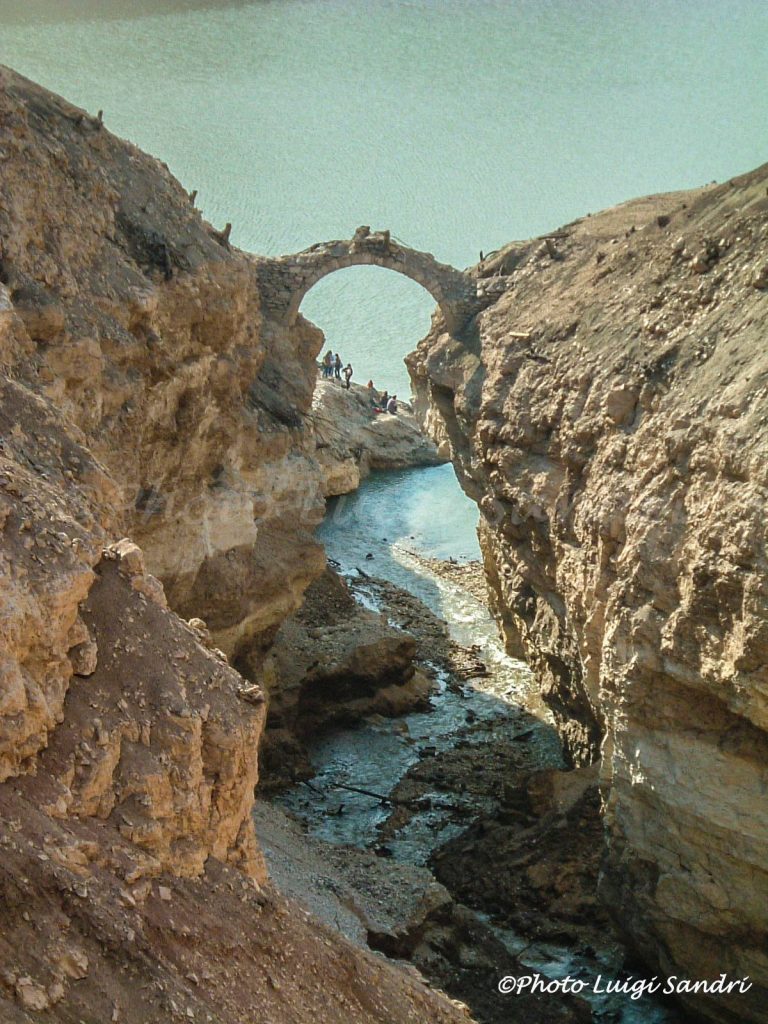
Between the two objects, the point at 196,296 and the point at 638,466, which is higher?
the point at 196,296

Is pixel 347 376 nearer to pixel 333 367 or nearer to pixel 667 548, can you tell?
pixel 333 367

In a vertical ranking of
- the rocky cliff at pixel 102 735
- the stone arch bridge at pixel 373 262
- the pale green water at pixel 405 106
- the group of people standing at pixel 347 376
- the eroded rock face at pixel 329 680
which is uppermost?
the pale green water at pixel 405 106

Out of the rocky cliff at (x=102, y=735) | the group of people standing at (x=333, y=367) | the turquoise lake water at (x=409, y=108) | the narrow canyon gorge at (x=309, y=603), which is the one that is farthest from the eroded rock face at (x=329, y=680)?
the group of people standing at (x=333, y=367)

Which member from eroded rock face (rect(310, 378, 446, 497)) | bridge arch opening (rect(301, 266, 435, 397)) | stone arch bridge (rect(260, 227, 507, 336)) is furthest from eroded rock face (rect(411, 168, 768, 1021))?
bridge arch opening (rect(301, 266, 435, 397))

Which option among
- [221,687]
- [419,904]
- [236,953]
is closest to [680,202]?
[419,904]

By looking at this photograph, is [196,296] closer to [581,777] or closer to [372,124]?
[581,777]

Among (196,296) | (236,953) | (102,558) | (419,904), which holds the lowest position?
(419,904)

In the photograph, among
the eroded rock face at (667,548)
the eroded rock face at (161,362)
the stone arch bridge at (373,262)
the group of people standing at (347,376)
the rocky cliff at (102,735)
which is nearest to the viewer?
the rocky cliff at (102,735)

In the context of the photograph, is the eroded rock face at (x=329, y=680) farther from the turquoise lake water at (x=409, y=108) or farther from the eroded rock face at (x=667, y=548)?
the turquoise lake water at (x=409, y=108)
